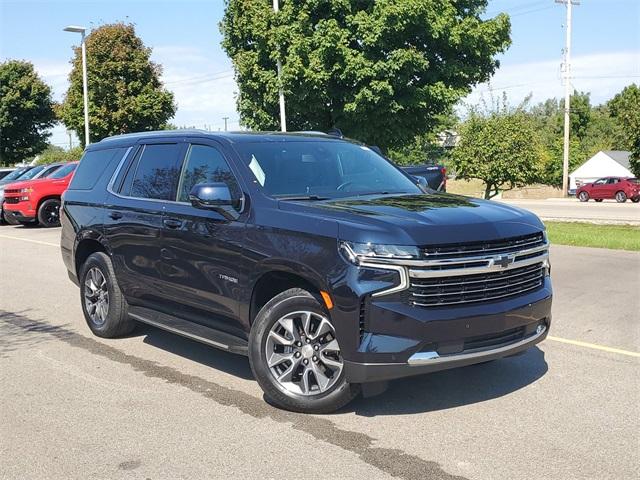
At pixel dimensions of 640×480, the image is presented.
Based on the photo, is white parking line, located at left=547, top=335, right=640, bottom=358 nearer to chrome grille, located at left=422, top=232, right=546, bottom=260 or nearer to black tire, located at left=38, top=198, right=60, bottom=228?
chrome grille, located at left=422, top=232, right=546, bottom=260

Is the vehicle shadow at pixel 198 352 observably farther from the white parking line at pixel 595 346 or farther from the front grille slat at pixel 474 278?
the white parking line at pixel 595 346

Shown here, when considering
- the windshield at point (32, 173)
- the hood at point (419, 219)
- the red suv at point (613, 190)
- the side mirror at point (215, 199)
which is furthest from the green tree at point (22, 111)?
the hood at point (419, 219)

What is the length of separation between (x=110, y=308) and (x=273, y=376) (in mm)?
2567

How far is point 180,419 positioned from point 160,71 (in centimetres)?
3283

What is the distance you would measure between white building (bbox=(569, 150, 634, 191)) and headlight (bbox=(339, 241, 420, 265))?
247 feet

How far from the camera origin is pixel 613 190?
44.6 m

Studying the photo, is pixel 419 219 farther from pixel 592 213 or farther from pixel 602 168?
pixel 602 168

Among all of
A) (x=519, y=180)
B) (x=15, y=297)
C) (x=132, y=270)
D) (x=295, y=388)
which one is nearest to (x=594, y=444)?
(x=295, y=388)

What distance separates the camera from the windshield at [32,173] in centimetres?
2122

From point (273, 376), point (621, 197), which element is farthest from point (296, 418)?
point (621, 197)

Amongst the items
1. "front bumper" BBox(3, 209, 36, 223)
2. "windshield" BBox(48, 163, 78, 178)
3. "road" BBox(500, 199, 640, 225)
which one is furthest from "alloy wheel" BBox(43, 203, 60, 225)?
"road" BBox(500, 199, 640, 225)

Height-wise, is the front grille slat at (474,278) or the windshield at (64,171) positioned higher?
the windshield at (64,171)

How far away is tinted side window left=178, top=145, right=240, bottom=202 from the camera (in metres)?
5.47

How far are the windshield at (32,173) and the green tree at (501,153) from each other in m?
14.1
